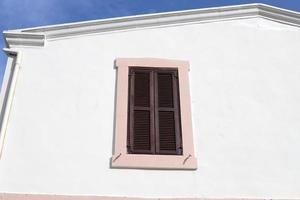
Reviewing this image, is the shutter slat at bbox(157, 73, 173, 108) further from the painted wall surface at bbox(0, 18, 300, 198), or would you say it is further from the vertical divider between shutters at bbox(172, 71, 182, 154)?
the painted wall surface at bbox(0, 18, 300, 198)

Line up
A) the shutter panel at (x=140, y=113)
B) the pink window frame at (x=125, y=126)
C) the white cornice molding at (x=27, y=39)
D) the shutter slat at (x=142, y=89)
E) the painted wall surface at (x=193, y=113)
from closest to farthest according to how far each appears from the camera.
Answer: the painted wall surface at (x=193, y=113), the pink window frame at (x=125, y=126), the shutter panel at (x=140, y=113), the shutter slat at (x=142, y=89), the white cornice molding at (x=27, y=39)

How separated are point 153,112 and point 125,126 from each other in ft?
1.67

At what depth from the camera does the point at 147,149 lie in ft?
19.9

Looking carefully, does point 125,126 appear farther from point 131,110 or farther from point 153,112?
point 153,112

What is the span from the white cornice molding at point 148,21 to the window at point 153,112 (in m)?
0.99

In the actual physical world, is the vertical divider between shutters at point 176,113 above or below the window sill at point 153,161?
above

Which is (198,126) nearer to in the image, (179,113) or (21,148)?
(179,113)

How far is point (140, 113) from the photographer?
6.44 meters

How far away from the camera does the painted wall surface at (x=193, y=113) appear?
5742 mm

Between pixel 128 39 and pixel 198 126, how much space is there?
76.5 inches

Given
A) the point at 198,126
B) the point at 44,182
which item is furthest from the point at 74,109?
the point at 198,126

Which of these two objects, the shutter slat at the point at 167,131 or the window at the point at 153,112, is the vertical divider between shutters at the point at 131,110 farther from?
the shutter slat at the point at 167,131

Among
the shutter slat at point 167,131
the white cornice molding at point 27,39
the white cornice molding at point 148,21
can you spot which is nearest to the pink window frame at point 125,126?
the shutter slat at point 167,131

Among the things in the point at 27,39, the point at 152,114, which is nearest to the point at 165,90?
the point at 152,114
